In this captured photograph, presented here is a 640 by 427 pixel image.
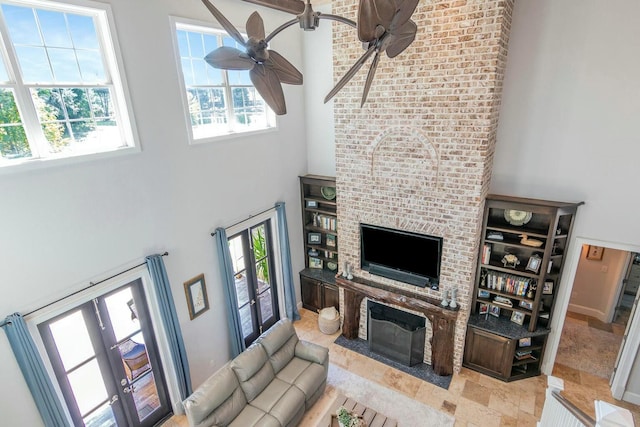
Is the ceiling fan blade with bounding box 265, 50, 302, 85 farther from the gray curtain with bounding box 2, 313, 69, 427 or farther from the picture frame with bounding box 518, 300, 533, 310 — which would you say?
the picture frame with bounding box 518, 300, 533, 310

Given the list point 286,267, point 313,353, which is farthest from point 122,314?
point 286,267

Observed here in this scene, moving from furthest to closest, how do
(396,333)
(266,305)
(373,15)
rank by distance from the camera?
(266,305)
(396,333)
(373,15)

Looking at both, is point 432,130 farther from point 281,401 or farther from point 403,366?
point 281,401

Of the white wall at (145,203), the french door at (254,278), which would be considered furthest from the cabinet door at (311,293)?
the white wall at (145,203)

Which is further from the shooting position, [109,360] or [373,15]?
[109,360]

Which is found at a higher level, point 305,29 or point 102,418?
point 305,29

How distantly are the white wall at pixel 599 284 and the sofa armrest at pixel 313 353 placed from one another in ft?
16.3

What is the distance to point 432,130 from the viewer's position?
4.54m

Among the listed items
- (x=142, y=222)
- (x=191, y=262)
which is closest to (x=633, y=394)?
(x=191, y=262)

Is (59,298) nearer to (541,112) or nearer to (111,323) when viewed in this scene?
(111,323)

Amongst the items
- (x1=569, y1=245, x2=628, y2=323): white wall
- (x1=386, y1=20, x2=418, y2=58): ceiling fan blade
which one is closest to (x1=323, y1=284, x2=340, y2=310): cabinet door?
(x1=569, y1=245, x2=628, y2=323): white wall

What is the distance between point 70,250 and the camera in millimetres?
3393

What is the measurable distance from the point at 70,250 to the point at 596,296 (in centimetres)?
837

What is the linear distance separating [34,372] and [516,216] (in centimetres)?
579
